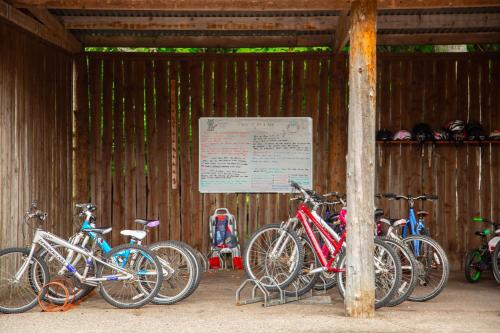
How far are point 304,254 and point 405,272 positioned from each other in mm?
1015

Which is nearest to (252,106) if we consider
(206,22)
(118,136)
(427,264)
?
(206,22)

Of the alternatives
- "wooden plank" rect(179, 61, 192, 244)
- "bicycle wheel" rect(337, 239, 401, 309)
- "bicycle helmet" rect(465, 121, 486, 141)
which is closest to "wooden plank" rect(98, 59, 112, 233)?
"wooden plank" rect(179, 61, 192, 244)

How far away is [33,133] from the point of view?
8.57 meters

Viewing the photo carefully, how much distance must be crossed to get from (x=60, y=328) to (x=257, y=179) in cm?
451

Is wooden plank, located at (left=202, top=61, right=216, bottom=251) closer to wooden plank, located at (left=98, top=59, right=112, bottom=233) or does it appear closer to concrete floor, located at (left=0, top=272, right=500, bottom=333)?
wooden plank, located at (left=98, top=59, right=112, bottom=233)

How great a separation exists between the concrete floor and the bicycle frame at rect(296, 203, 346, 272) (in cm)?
46

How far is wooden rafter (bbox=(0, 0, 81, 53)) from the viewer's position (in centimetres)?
758

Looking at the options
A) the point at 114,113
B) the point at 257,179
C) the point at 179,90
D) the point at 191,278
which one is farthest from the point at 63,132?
the point at 191,278

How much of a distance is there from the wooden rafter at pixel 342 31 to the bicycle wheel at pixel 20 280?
4253mm

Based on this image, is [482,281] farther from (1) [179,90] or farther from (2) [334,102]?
(1) [179,90]


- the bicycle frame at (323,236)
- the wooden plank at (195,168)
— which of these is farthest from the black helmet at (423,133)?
the wooden plank at (195,168)

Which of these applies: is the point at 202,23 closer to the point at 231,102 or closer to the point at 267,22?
the point at 267,22

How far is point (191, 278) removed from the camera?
7594 mm

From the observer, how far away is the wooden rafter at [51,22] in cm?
839
